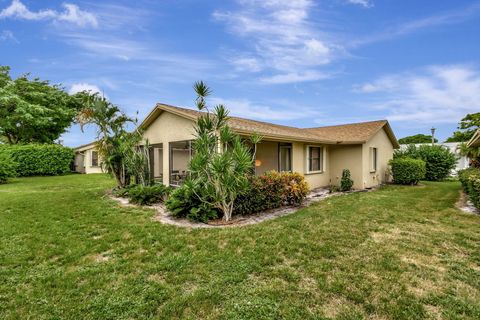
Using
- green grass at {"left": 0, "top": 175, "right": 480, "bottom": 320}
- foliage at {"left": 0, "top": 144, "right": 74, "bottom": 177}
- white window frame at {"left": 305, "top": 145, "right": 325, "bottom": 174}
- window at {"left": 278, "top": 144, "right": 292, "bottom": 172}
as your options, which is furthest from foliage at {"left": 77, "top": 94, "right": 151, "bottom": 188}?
foliage at {"left": 0, "top": 144, "right": 74, "bottom": 177}

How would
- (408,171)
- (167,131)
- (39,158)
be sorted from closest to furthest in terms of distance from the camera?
(167,131) < (408,171) < (39,158)

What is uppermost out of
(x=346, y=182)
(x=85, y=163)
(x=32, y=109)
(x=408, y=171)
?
(x=32, y=109)

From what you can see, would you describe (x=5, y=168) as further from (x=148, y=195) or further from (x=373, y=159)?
(x=373, y=159)

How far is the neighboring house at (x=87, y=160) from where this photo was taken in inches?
980

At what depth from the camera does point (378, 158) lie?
1478 cm

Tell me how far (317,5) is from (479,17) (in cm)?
652

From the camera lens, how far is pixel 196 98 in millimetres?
7461

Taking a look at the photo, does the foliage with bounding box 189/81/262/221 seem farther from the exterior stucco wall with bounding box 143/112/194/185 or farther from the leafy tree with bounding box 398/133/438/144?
the leafy tree with bounding box 398/133/438/144

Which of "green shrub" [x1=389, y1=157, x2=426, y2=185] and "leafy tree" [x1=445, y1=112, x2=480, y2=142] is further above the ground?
"leafy tree" [x1=445, y1=112, x2=480, y2=142]

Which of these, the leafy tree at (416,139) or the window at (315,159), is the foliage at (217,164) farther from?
the leafy tree at (416,139)

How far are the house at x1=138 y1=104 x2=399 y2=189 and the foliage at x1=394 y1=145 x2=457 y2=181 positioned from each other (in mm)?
2250

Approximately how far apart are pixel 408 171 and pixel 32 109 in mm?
28105

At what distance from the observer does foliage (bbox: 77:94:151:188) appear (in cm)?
1109

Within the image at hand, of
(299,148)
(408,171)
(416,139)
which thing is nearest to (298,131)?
(299,148)
